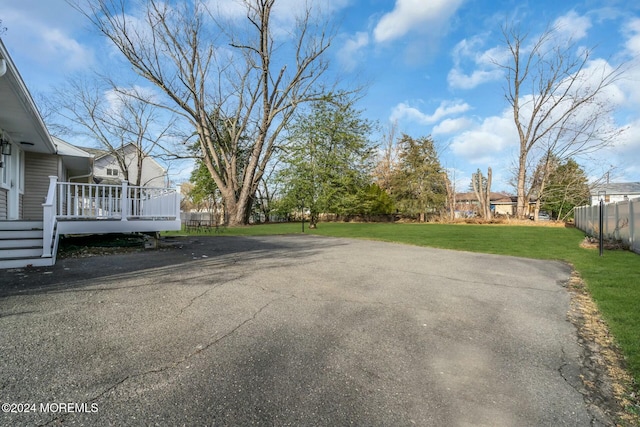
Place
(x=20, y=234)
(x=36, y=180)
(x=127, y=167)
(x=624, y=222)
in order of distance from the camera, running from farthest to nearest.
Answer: (x=127, y=167), (x=36, y=180), (x=624, y=222), (x=20, y=234)

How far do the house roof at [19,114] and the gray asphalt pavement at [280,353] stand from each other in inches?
129

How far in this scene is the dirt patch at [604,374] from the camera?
1925mm

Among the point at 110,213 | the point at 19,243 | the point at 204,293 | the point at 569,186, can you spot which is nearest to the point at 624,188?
the point at 569,186

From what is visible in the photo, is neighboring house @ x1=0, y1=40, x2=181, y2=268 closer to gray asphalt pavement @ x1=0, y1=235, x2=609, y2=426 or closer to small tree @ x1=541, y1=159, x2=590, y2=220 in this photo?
gray asphalt pavement @ x1=0, y1=235, x2=609, y2=426

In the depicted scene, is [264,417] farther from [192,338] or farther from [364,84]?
[364,84]

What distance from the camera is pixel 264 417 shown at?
1687 mm

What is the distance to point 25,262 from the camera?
532 centimetres

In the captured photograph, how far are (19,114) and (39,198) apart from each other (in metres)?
5.35

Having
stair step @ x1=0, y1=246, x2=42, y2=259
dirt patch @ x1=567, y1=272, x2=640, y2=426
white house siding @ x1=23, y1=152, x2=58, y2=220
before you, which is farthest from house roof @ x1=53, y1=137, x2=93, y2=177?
dirt patch @ x1=567, y1=272, x2=640, y2=426

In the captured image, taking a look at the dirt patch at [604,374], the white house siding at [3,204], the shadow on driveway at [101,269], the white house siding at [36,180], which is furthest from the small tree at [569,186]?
the white house siding at [3,204]

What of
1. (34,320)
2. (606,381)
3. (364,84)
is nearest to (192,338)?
(34,320)

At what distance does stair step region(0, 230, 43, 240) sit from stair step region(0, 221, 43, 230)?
0.10 m

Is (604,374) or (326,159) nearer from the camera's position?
(604,374)

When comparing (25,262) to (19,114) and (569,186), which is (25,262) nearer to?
(19,114)
